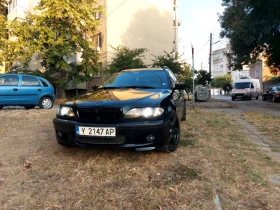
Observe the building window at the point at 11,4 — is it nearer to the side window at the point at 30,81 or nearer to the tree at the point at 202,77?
A: the side window at the point at 30,81

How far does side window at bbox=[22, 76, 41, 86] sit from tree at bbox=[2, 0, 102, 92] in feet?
23.4

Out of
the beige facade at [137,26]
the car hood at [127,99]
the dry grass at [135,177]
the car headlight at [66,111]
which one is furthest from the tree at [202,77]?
the car headlight at [66,111]

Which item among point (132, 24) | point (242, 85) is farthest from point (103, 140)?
point (242, 85)

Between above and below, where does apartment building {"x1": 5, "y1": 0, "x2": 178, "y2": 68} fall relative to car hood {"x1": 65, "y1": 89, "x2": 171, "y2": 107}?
above

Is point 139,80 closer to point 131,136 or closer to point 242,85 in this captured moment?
point 131,136

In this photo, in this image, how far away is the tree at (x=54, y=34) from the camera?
56.0 ft

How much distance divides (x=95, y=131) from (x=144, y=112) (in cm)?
69

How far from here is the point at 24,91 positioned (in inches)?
394

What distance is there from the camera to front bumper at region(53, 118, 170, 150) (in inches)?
131

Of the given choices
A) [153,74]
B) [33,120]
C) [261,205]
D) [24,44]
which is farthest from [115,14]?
[261,205]

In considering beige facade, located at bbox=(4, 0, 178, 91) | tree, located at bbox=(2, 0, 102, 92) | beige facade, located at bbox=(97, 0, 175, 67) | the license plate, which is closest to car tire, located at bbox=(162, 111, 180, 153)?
the license plate

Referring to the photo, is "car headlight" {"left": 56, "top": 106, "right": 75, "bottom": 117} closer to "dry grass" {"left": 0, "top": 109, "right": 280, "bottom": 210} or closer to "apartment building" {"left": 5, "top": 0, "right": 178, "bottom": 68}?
"dry grass" {"left": 0, "top": 109, "right": 280, "bottom": 210}

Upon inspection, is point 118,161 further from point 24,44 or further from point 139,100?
point 24,44

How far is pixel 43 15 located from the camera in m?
17.1
